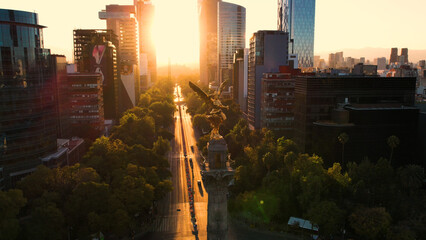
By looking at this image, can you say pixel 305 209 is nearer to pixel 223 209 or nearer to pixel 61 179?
pixel 223 209

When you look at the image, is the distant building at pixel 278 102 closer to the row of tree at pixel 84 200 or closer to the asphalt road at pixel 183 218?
the asphalt road at pixel 183 218

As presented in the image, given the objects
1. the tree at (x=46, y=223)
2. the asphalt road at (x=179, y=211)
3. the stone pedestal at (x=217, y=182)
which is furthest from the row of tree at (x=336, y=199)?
the tree at (x=46, y=223)

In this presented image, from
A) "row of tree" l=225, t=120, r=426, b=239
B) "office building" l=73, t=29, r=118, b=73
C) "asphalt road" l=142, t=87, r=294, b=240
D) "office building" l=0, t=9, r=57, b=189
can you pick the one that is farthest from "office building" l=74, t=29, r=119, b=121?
"row of tree" l=225, t=120, r=426, b=239

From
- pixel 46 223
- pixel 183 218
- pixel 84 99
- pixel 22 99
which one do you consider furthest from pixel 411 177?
pixel 84 99

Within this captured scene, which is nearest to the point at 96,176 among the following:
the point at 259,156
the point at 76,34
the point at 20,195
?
the point at 20,195

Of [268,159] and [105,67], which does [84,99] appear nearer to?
[105,67]
